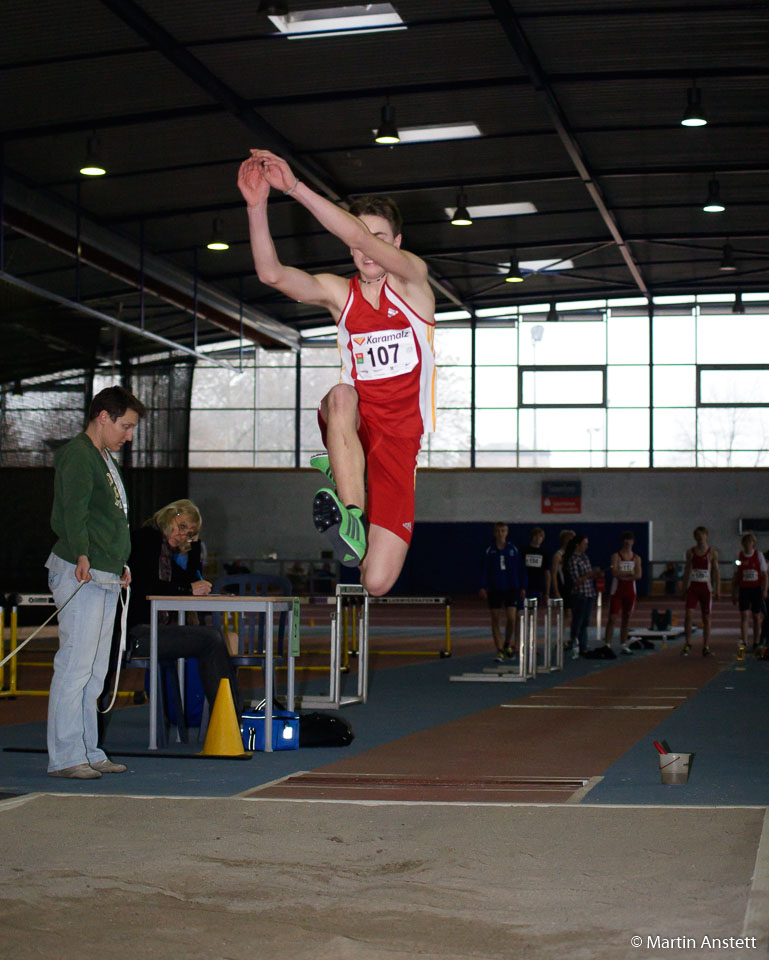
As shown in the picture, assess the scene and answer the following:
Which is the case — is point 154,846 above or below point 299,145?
below

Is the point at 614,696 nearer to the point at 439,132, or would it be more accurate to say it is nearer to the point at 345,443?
the point at 345,443

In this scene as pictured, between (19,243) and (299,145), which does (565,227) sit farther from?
(19,243)

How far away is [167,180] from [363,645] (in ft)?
34.4

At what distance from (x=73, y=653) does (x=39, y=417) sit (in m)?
12.3

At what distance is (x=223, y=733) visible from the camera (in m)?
6.88

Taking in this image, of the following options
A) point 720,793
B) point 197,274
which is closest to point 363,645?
point 720,793

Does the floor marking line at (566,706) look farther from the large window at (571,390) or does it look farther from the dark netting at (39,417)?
the large window at (571,390)

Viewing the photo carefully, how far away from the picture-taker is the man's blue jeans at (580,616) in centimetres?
1605

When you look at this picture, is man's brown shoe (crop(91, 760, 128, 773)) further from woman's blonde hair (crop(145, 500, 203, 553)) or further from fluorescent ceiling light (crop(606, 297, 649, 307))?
fluorescent ceiling light (crop(606, 297, 649, 307))

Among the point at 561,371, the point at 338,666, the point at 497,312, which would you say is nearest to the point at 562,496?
the point at 561,371

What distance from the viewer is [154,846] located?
14.0 feet

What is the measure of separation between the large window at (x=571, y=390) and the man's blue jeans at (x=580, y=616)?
16.4 m

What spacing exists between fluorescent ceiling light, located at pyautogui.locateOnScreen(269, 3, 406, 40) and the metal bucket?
9605mm

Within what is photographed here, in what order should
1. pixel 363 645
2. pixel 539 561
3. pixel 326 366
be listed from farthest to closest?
pixel 326 366
pixel 539 561
pixel 363 645
